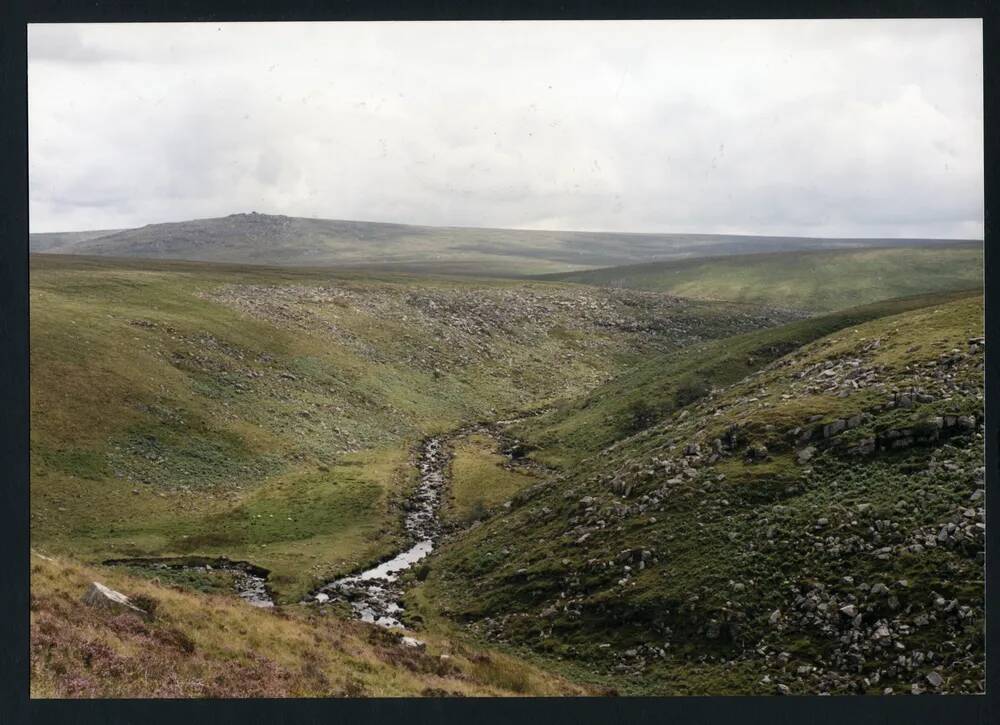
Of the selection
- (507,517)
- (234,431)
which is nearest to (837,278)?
(234,431)

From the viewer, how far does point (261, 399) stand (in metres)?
57.0

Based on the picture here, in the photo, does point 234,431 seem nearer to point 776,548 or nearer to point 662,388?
point 662,388

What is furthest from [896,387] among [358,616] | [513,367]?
[513,367]

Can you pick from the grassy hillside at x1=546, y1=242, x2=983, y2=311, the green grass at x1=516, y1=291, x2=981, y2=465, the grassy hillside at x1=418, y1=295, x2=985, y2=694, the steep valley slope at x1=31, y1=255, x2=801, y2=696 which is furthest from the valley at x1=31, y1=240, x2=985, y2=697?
the grassy hillside at x1=546, y1=242, x2=983, y2=311

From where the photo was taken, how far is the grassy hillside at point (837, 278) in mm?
153625

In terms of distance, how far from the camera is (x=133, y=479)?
41844 millimetres

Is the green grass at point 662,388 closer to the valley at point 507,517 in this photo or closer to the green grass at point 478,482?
the valley at point 507,517

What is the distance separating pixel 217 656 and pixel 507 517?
18.1 meters

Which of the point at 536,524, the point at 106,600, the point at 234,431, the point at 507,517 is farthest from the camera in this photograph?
the point at 234,431

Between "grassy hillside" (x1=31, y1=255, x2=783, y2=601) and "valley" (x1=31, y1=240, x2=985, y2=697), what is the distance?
289 millimetres

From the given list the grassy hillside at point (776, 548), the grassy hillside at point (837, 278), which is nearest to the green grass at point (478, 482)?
the grassy hillside at point (776, 548)

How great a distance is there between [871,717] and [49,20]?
26218mm

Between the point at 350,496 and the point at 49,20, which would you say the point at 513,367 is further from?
the point at 49,20

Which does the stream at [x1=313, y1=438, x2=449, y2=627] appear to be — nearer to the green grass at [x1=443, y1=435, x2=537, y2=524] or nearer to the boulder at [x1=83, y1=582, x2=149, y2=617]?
the green grass at [x1=443, y1=435, x2=537, y2=524]
